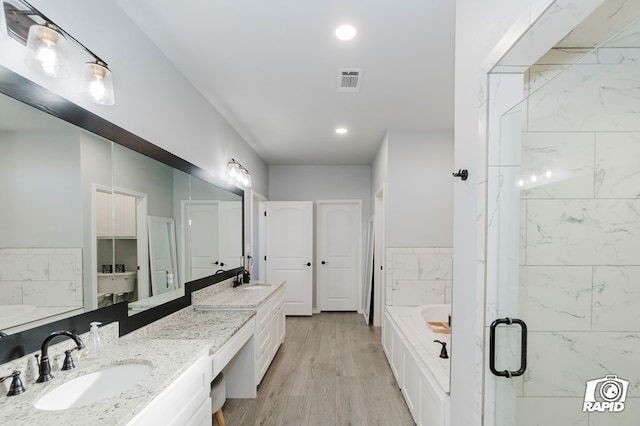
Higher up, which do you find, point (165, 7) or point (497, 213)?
point (165, 7)

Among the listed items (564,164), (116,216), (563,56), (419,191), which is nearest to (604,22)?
(563,56)

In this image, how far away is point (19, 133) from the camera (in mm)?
1172

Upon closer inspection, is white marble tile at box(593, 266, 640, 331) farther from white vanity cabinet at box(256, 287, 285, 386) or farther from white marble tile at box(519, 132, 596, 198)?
white vanity cabinet at box(256, 287, 285, 386)

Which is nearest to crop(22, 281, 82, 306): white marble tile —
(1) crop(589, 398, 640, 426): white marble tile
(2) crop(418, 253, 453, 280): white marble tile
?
(1) crop(589, 398, 640, 426): white marble tile

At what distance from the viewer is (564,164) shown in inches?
53.6

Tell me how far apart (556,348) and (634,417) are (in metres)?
0.38

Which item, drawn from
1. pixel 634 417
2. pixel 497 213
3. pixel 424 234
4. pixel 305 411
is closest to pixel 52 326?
pixel 497 213

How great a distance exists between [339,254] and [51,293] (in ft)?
15.6

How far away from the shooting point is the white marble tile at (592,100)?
131 cm

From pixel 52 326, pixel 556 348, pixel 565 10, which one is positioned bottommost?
pixel 556 348

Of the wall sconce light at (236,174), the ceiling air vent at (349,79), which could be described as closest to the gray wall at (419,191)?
the ceiling air vent at (349,79)

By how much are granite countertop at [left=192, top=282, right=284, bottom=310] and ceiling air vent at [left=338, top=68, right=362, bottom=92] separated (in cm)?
198

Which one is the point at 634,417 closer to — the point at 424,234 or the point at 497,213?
the point at 497,213

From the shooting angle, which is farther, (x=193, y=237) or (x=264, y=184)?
(x=264, y=184)
